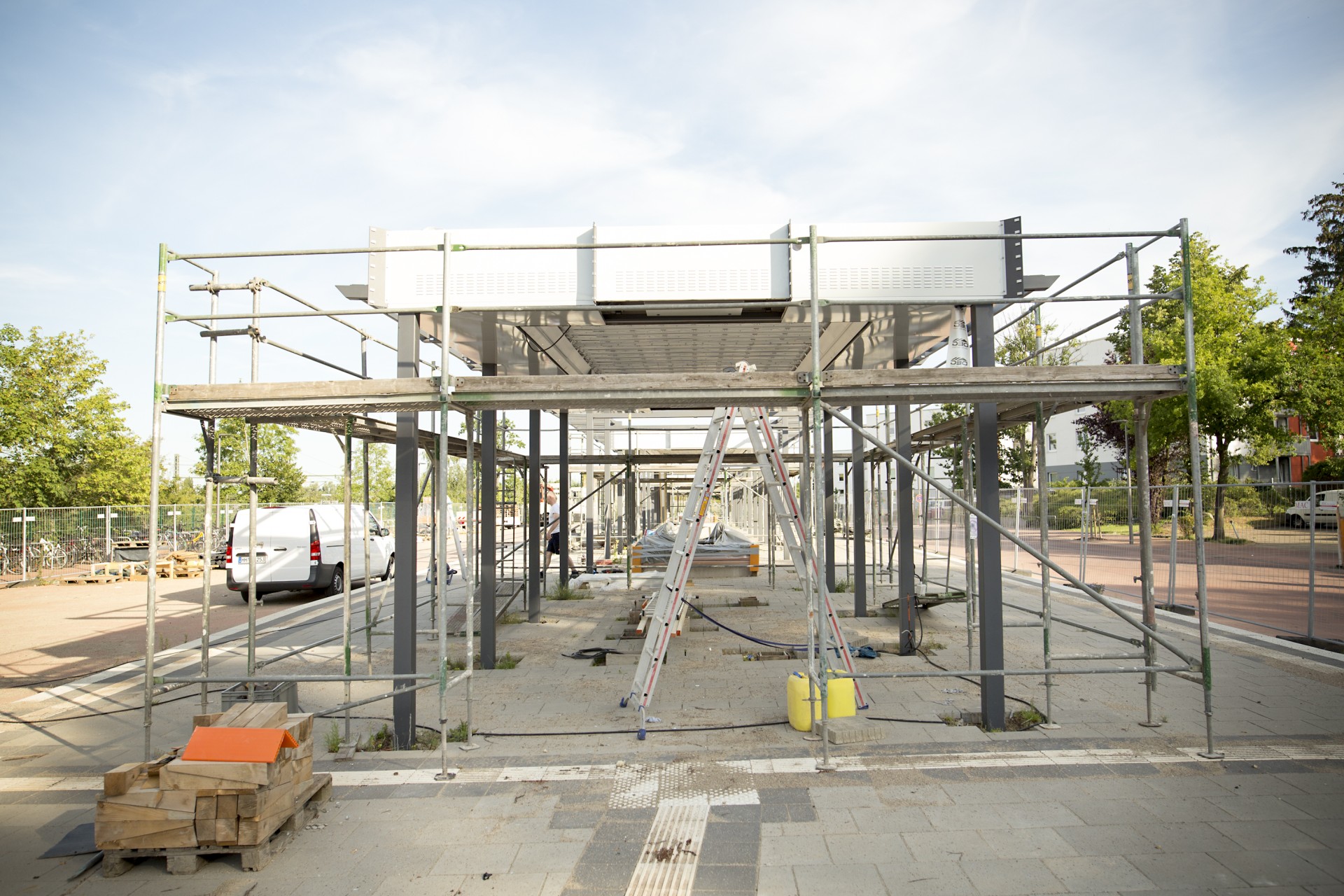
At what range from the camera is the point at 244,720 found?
4457 mm

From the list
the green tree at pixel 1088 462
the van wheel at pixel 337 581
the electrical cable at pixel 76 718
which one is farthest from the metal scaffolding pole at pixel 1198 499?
the green tree at pixel 1088 462

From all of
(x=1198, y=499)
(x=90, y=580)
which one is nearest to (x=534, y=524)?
(x=1198, y=499)

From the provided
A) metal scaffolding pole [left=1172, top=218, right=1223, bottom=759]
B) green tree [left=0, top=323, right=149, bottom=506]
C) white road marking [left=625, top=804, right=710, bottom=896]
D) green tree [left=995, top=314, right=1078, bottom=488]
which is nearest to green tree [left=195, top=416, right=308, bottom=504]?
green tree [left=0, top=323, right=149, bottom=506]

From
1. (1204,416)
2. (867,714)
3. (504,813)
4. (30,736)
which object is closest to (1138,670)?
(867,714)

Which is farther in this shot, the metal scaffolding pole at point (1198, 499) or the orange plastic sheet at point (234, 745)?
the metal scaffolding pole at point (1198, 499)

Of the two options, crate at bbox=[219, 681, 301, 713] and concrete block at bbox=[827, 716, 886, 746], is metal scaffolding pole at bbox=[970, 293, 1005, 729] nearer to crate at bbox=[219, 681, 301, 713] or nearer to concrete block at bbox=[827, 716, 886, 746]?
concrete block at bbox=[827, 716, 886, 746]

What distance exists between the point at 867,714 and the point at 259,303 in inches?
234

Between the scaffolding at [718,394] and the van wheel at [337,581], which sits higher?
the scaffolding at [718,394]

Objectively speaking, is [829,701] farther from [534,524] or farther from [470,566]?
[534,524]

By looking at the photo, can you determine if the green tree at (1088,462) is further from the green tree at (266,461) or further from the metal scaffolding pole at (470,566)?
the green tree at (266,461)

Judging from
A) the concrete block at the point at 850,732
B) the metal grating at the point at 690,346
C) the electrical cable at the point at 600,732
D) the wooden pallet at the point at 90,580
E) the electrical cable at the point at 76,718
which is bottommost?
the wooden pallet at the point at 90,580

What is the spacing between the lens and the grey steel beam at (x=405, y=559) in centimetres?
572

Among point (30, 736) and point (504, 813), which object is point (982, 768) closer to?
point (504, 813)

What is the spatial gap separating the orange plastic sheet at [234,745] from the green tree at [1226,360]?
23192mm
